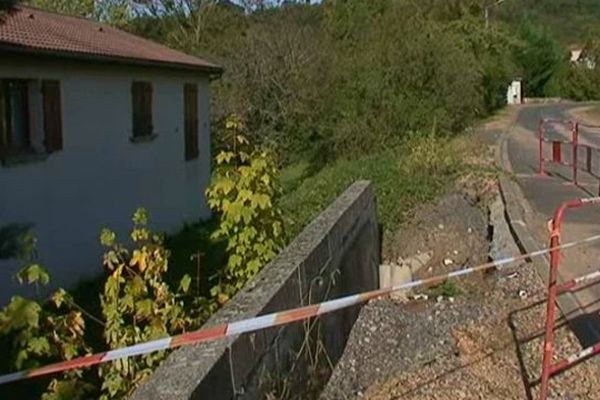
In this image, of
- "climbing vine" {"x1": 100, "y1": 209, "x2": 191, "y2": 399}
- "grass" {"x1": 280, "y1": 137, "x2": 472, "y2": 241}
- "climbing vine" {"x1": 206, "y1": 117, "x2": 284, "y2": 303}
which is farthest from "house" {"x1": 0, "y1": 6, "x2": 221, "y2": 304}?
"climbing vine" {"x1": 100, "y1": 209, "x2": 191, "y2": 399}

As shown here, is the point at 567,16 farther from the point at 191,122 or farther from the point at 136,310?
the point at 136,310

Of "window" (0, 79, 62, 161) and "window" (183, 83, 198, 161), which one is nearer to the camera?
"window" (0, 79, 62, 161)

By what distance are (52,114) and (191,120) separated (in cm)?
712

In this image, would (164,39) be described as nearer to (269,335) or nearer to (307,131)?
(307,131)

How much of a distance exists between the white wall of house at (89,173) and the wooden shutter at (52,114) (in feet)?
0.45

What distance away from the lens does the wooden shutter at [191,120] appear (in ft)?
62.0

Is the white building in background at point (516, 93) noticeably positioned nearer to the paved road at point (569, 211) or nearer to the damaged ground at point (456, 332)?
the paved road at point (569, 211)

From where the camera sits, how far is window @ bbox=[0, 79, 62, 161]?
1157 cm

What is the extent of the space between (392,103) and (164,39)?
18064 mm

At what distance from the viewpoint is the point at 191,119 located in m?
19.3

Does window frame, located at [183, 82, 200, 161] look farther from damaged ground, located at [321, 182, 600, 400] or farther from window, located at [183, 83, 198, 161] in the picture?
damaged ground, located at [321, 182, 600, 400]

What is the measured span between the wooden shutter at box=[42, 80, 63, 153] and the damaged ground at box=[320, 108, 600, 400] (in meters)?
5.36

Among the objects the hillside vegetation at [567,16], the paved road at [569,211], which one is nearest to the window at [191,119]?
the paved road at [569,211]

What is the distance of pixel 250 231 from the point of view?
6953mm
